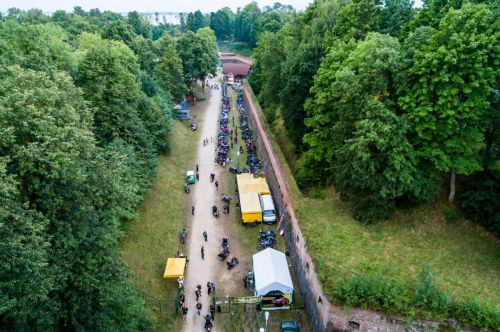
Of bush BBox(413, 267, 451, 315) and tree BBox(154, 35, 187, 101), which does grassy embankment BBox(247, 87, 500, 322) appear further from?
tree BBox(154, 35, 187, 101)

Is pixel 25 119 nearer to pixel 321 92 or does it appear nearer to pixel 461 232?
pixel 321 92

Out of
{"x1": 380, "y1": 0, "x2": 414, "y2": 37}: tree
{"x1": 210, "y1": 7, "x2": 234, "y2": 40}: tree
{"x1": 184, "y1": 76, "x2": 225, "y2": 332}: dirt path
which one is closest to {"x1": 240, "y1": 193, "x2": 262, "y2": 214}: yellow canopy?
{"x1": 184, "y1": 76, "x2": 225, "y2": 332}: dirt path

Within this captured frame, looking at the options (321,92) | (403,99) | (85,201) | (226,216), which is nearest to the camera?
(85,201)

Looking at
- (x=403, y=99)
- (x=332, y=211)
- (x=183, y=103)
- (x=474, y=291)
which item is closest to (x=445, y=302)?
(x=474, y=291)

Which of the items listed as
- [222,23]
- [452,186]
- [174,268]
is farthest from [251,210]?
[222,23]

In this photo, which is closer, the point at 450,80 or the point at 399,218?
the point at 450,80

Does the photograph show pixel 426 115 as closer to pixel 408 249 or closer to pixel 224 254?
pixel 408 249
